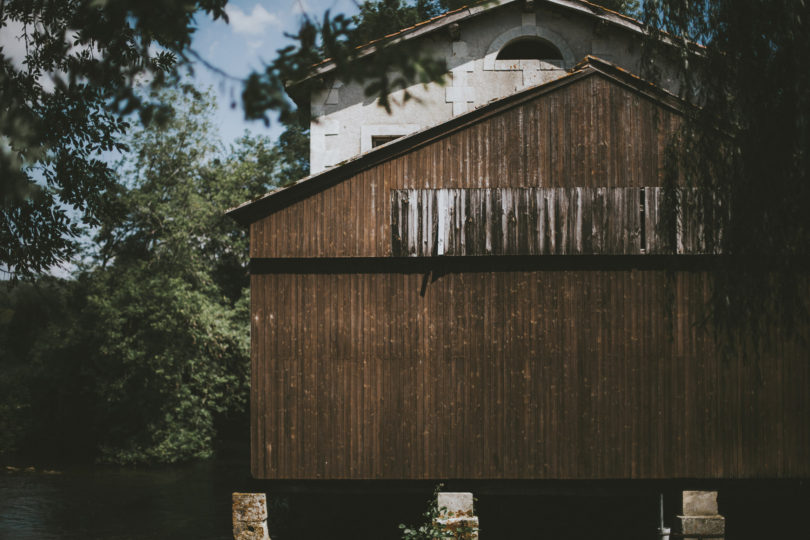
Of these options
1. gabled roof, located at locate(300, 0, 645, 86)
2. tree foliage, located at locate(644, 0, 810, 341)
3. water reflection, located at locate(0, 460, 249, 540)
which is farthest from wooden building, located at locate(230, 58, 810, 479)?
water reflection, located at locate(0, 460, 249, 540)

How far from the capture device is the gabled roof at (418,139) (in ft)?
31.0

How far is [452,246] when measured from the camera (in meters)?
9.57

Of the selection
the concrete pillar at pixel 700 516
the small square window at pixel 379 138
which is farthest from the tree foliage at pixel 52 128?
the concrete pillar at pixel 700 516

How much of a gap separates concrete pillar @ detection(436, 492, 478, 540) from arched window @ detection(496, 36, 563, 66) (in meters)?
8.31

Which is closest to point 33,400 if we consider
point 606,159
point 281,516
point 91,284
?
point 91,284

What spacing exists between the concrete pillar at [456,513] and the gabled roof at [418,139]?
4.48m

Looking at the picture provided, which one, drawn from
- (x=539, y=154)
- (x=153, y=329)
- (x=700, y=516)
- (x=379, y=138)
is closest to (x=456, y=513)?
(x=700, y=516)

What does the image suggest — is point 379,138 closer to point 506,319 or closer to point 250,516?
point 506,319

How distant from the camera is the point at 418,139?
31.4 ft

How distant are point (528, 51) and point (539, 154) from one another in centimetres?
480

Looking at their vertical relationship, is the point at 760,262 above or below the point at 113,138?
below

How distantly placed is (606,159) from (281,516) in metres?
8.37

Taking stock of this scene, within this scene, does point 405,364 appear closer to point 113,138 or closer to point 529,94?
point 529,94

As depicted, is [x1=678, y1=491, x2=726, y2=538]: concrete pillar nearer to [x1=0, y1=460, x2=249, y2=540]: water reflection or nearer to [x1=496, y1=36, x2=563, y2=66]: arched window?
[x1=0, y1=460, x2=249, y2=540]: water reflection
